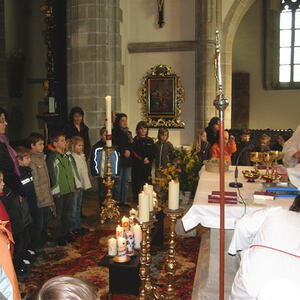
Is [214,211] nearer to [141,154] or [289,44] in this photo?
[141,154]

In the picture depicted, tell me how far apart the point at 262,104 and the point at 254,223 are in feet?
43.3

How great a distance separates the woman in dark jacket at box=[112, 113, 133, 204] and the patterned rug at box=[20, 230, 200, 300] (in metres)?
1.63

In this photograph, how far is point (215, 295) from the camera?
137 inches

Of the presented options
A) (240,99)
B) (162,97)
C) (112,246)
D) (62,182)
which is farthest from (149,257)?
(240,99)

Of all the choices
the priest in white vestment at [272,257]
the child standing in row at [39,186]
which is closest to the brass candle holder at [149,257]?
the priest in white vestment at [272,257]

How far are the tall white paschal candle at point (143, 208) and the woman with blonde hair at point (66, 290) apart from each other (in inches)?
65.7

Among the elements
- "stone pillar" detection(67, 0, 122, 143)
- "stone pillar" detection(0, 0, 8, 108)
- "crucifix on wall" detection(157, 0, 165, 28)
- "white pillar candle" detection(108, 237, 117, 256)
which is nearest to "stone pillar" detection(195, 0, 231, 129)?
"crucifix on wall" detection(157, 0, 165, 28)

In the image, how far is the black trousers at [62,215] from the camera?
532cm

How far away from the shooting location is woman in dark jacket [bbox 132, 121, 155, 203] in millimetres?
7109

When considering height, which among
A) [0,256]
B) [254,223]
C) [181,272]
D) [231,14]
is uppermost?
[231,14]

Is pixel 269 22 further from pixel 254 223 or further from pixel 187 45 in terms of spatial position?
pixel 254 223

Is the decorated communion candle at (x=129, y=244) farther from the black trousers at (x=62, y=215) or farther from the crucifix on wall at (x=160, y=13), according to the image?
the crucifix on wall at (x=160, y=13)

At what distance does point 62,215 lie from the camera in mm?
5508

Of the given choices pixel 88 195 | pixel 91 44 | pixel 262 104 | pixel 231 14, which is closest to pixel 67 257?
pixel 88 195
